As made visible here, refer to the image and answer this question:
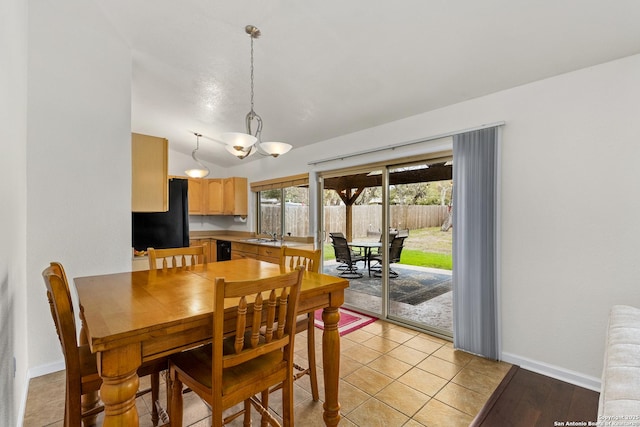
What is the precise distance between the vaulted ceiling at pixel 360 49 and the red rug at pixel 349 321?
2362mm

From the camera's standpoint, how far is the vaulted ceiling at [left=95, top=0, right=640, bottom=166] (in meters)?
1.83

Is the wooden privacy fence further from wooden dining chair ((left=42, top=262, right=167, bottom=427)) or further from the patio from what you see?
wooden dining chair ((left=42, top=262, right=167, bottom=427))

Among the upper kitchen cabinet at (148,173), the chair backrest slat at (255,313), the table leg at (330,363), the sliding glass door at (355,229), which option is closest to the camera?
the chair backrest slat at (255,313)

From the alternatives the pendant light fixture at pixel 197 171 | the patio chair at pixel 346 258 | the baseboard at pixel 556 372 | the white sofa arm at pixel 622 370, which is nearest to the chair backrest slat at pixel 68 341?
the white sofa arm at pixel 622 370

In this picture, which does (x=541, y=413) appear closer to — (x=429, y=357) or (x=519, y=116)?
(x=429, y=357)

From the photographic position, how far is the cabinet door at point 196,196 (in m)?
5.74

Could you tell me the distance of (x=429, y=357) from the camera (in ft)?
8.50

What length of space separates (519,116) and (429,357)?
7.31 ft

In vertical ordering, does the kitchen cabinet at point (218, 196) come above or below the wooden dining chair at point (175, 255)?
above

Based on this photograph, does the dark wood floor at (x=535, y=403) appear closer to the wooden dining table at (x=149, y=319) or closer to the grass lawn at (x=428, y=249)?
the wooden dining table at (x=149, y=319)

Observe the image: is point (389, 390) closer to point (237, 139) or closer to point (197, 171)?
point (237, 139)

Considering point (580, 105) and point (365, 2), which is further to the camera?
point (580, 105)

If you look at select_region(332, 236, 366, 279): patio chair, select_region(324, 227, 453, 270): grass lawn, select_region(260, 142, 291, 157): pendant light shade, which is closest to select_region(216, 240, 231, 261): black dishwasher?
select_region(332, 236, 366, 279): patio chair

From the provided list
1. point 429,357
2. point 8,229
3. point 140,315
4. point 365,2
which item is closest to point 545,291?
point 429,357
